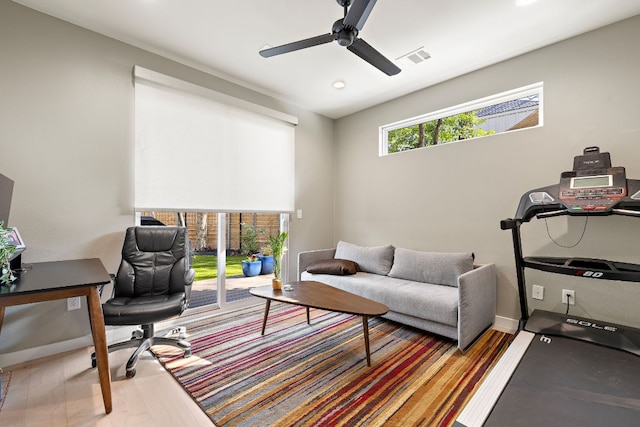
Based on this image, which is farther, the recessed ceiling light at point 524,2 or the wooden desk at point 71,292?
the recessed ceiling light at point 524,2

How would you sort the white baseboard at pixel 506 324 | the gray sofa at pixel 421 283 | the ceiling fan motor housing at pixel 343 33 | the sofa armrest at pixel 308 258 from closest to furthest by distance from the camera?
the ceiling fan motor housing at pixel 343 33 < the gray sofa at pixel 421 283 < the white baseboard at pixel 506 324 < the sofa armrest at pixel 308 258

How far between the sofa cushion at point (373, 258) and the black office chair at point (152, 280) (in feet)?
6.81

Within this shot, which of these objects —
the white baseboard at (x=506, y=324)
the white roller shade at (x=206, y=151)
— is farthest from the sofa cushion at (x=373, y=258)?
the white baseboard at (x=506, y=324)

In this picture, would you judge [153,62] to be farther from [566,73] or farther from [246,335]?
[566,73]

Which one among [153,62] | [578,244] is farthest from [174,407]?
[578,244]

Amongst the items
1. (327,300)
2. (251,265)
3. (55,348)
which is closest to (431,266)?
(327,300)

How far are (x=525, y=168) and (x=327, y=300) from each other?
7.59 feet

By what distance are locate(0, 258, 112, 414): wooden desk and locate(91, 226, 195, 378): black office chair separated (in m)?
0.36

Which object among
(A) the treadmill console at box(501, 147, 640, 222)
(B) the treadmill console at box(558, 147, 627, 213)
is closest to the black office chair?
(A) the treadmill console at box(501, 147, 640, 222)

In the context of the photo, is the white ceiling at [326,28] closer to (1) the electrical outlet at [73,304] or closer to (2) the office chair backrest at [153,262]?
(2) the office chair backrest at [153,262]

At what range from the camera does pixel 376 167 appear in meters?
4.14

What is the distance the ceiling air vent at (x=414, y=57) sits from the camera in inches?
112

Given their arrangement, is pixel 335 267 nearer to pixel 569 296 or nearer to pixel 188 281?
pixel 188 281

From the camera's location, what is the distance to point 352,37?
6.16 feet
